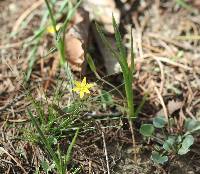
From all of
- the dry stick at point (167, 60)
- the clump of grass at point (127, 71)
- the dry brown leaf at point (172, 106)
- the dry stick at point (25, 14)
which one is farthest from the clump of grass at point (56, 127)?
the dry stick at point (25, 14)

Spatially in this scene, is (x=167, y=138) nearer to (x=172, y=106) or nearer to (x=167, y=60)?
(x=172, y=106)

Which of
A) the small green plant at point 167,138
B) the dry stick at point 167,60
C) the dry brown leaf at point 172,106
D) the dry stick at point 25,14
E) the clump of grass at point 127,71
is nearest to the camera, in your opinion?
the clump of grass at point 127,71

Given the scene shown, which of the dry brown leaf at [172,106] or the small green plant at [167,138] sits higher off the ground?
the dry brown leaf at [172,106]

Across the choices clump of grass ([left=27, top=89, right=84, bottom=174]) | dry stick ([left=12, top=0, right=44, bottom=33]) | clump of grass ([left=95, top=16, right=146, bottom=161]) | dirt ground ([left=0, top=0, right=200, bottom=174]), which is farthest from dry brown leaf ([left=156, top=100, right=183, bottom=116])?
dry stick ([left=12, top=0, right=44, bottom=33])

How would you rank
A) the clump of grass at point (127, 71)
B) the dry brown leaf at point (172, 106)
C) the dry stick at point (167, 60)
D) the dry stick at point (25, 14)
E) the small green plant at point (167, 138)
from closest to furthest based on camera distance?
1. the clump of grass at point (127, 71)
2. the small green plant at point (167, 138)
3. the dry brown leaf at point (172, 106)
4. the dry stick at point (167, 60)
5. the dry stick at point (25, 14)

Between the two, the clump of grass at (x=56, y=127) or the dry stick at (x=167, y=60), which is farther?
the dry stick at (x=167, y=60)

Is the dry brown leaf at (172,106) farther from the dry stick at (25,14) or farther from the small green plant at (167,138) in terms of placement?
the dry stick at (25,14)
